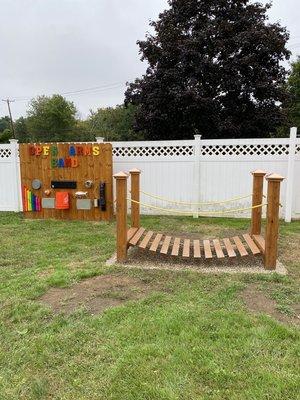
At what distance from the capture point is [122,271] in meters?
4.09

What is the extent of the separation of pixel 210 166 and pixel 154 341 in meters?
5.32

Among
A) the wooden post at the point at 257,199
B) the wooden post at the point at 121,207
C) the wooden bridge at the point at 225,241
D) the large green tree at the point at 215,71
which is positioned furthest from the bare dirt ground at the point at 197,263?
the large green tree at the point at 215,71

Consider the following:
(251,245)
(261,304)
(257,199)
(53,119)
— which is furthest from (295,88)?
(53,119)

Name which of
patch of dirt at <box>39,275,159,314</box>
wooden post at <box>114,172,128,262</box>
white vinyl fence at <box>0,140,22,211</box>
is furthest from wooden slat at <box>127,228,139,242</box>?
white vinyl fence at <box>0,140,22,211</box>

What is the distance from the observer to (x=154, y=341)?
8.42 feet

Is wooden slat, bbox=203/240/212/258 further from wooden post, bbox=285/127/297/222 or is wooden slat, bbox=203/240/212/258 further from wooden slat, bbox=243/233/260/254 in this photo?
wooden post, bbox=285/127/297/222

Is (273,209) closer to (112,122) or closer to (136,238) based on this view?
(136,238)

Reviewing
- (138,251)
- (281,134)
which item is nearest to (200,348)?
(138,251)

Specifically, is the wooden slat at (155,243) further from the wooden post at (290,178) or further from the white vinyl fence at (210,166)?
the wooden post at (290,178)

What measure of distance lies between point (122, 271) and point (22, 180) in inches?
176

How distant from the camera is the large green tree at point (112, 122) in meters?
36.0

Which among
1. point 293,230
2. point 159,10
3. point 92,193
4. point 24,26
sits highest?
point 159,10

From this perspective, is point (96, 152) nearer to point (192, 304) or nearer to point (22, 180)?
point (22, 180)

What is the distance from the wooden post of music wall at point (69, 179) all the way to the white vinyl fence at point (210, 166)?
79 centimetres
